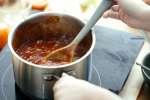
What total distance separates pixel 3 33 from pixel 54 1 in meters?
0.23

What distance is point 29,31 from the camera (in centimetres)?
79

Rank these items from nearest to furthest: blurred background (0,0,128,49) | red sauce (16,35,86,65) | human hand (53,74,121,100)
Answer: human hand (53,74,121,100) < red sauce (16,35,86,65) < blurred background (0,0,128,49)

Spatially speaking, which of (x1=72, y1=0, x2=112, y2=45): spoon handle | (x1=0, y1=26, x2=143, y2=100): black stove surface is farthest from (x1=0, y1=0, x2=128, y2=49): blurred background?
(x1=72, y1=0, x2=112, y2=45): spoon handle

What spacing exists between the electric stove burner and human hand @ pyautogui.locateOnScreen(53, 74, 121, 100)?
0.13 m

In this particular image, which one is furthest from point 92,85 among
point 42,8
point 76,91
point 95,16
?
point 42,8

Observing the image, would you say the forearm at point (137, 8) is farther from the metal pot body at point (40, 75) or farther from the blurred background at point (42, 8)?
the blurred background at point (42, 8)

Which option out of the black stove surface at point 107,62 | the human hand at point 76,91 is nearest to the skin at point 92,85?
the human hand at point 76,91

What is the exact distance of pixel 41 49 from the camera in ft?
2.58

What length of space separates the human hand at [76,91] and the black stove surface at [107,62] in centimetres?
10

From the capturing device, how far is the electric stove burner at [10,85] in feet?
2.48

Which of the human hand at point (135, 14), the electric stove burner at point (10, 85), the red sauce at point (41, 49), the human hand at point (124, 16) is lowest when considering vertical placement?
the electric stove burner at point (10, 85)

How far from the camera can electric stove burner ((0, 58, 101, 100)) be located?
2.48ft

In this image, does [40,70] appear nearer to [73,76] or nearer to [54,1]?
[73,76]

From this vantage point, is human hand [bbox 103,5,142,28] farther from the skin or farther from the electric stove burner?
the electric stove burner
